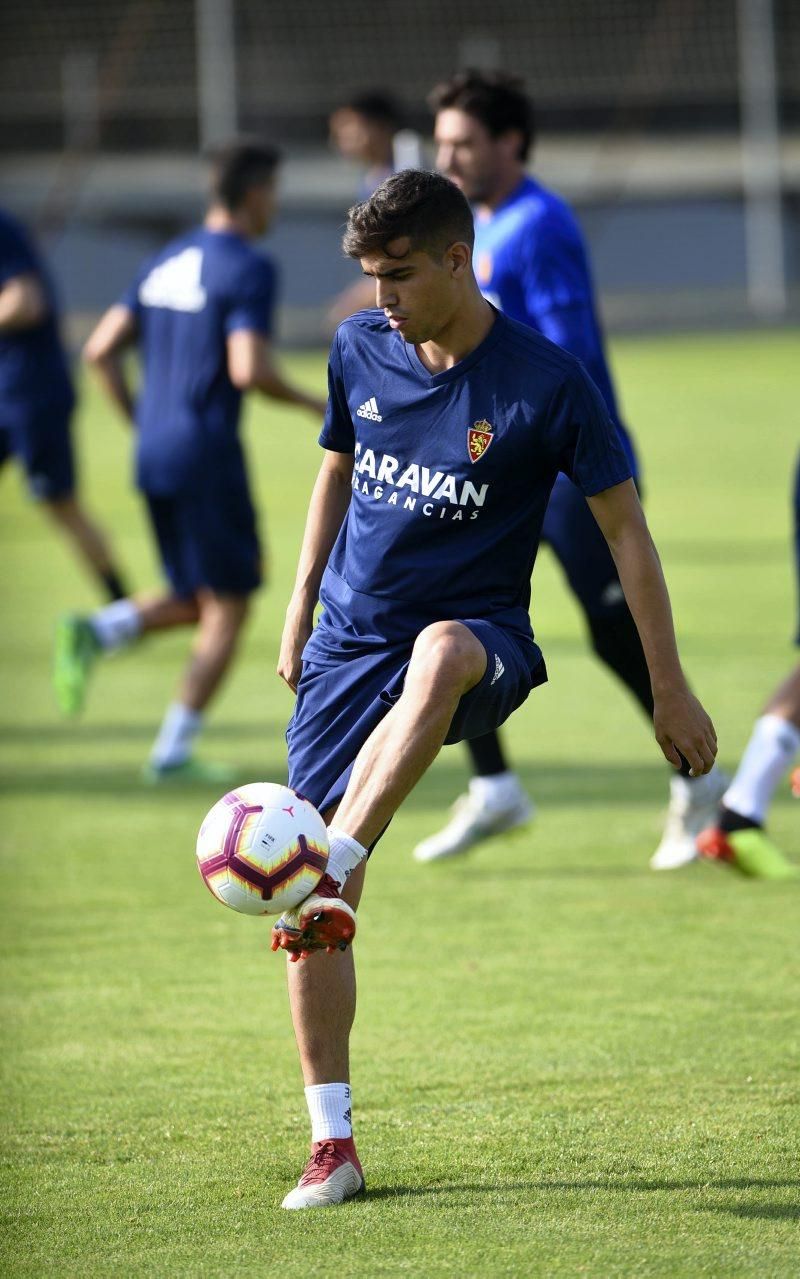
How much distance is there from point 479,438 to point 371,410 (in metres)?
0.30

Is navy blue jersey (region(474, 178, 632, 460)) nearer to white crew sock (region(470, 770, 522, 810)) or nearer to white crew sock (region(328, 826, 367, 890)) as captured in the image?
white crew sock (region(470, 770, 522, 810))

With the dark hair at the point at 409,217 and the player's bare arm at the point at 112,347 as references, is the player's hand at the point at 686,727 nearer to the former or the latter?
the dark hair at the point at 409,217

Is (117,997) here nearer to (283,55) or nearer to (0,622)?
(0,622)

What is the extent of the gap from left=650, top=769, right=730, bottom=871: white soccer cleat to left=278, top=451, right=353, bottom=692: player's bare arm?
270 centimetres

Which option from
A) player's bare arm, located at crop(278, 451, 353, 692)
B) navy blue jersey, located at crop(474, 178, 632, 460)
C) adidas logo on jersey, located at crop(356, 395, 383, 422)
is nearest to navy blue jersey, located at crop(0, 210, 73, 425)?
navy blue jersey, located at crop(474, 178, 632, 460)

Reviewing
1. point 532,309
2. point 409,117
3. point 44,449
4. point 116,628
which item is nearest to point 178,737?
point 116,628

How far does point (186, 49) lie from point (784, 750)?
1394 inches

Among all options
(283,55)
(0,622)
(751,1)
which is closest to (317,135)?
(283,55)

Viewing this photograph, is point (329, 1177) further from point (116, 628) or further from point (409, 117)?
point (409, 117)

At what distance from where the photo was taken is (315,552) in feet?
14.7

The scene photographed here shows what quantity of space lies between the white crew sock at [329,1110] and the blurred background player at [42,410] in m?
7.02

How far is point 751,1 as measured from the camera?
3966cm

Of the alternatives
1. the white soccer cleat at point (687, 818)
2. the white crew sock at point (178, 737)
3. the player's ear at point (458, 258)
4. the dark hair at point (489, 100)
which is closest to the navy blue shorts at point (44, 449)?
the white crew sock at point (178, 737)

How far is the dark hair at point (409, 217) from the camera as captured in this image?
394 cm
